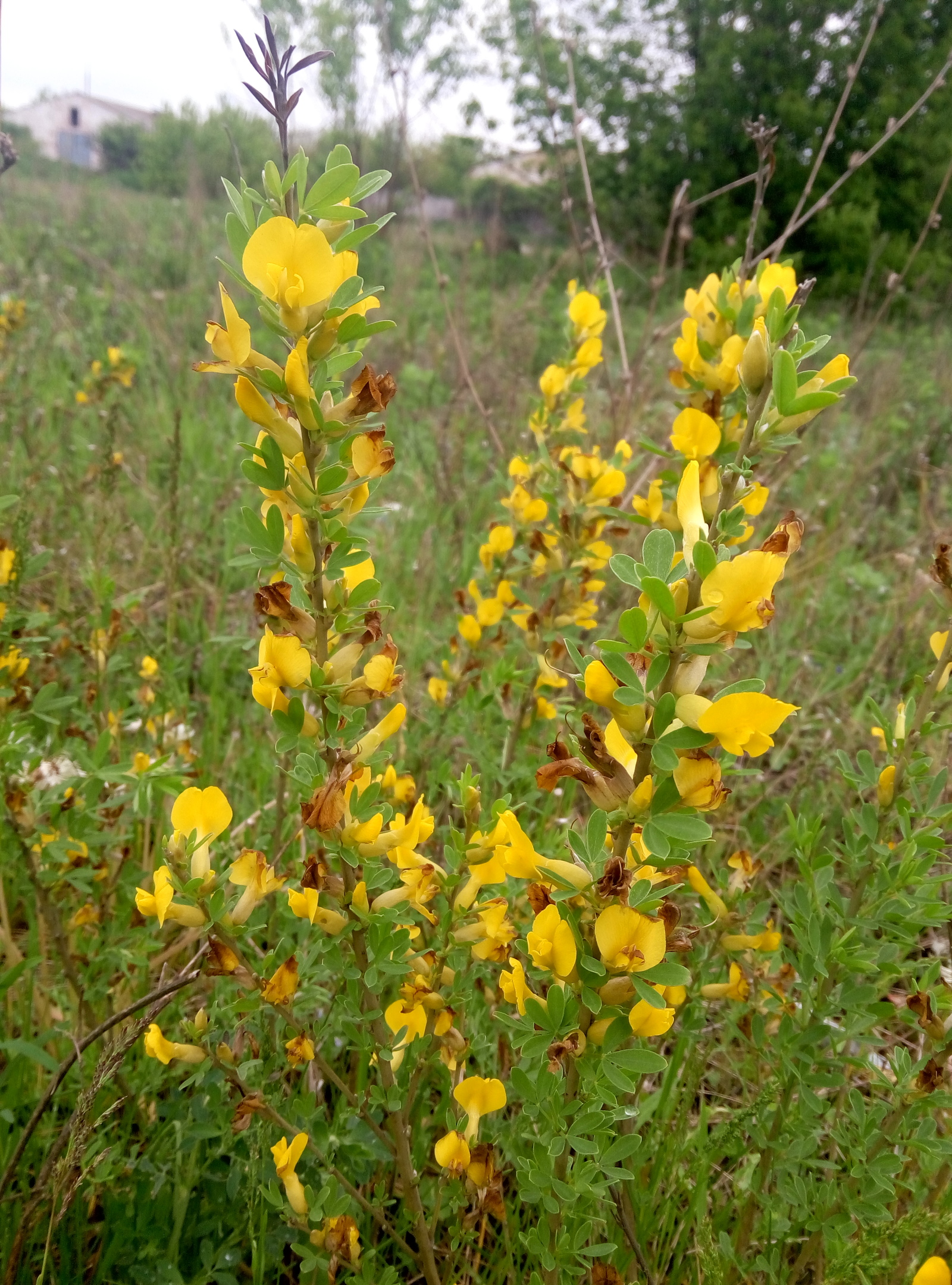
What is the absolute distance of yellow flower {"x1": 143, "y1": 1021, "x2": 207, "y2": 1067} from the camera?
100 cm

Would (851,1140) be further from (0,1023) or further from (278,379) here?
(0,1023)

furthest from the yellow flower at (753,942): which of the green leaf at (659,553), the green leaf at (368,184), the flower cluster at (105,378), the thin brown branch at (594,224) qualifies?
the flower cluster at (105,378)

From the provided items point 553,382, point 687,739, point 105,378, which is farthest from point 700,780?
point 105,378

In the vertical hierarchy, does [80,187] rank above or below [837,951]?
above

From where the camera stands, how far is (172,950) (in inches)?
53.9

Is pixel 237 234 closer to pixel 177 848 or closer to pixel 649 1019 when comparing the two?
pixel 177 848

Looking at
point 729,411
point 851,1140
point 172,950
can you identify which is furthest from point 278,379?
point 851,1140

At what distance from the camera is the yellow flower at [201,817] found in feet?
3.01

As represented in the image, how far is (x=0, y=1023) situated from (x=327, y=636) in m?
1.09

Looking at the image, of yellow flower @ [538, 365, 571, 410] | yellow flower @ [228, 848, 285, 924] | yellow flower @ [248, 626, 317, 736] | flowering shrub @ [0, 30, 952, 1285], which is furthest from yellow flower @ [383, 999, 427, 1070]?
yellow flower @ [538, 365, 571, 410]

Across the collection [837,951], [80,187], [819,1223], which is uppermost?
[80,187]

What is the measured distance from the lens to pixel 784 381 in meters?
0.78

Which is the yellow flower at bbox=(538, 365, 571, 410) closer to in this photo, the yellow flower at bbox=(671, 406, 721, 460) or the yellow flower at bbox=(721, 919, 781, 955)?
the yellow flower at bbox=(671, 406, 721, 460)

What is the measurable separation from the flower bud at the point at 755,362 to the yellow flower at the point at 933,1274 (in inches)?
33.8
